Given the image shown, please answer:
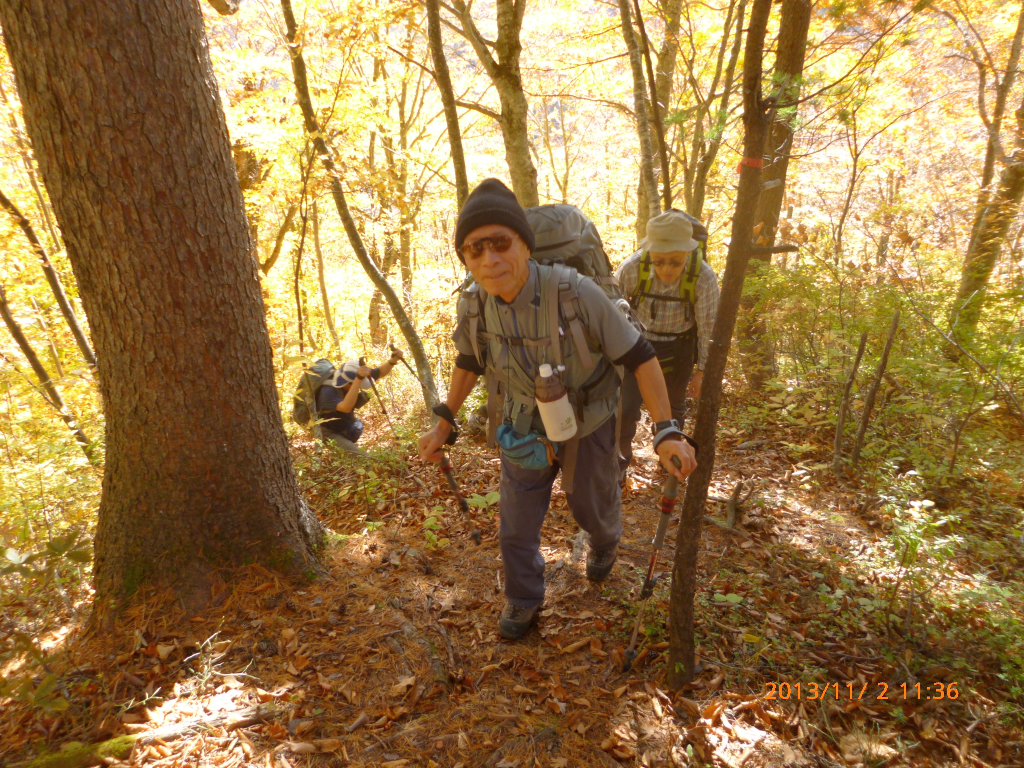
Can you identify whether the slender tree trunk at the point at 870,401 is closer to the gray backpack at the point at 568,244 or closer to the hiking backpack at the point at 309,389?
the gray backpack at the point at 568,244

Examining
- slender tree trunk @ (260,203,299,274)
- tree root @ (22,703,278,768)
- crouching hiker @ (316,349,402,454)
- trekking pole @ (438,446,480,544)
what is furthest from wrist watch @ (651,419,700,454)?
slender tree trunk @ (260,203,299,274)

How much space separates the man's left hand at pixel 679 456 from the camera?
2.21m

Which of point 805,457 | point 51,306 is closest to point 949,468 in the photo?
point 805,457

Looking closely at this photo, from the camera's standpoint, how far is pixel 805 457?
18.4 ft

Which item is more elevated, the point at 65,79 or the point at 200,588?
the point at 65,79

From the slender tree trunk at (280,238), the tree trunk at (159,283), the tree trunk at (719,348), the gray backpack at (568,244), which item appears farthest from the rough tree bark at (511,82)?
the slender tree trunk at (280,238)

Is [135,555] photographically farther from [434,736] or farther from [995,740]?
[995,740]

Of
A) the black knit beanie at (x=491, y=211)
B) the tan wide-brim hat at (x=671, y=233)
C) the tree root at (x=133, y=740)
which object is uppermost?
the black knit beanie at (x=491, y=211)

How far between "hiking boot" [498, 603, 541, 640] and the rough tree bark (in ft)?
14.0

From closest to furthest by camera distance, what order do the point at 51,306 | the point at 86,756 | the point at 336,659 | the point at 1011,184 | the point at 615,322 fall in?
the point at 86,756 → the point at 615,322 → the point at 336,659 → the point at 1011,184 → the point at 51,306

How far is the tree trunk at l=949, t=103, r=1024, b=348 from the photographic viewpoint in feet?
15.9

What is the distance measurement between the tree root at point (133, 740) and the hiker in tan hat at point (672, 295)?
9.00 ft

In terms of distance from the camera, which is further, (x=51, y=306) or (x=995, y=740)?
(x=51, y=306)

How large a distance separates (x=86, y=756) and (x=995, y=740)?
4.04 m
